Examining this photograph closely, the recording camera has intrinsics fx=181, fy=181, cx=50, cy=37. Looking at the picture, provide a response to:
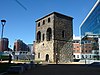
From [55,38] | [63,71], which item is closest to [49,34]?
[55,38]

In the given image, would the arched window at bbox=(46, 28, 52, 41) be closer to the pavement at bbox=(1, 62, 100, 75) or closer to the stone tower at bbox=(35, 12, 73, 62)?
the stone tower at bbox=(35, 12, 73, 62)

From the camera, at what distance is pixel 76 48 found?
102812mm

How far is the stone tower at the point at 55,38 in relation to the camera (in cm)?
5090

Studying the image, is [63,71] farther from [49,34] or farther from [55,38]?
[49,34]

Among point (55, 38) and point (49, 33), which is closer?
point (55, 38)

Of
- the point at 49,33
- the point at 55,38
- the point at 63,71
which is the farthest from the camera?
the point at 49,33

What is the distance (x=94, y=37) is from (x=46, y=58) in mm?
17524

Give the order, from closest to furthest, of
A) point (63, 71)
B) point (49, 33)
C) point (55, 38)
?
1. point (63, 71)
2. point (55, 38)
3. point (49, 33)

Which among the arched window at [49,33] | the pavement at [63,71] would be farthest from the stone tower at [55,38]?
the pavement at [63,71]

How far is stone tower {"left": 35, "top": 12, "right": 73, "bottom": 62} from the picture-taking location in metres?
50.9

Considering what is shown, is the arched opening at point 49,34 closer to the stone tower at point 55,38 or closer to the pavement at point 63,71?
the stone tower at point 55,38

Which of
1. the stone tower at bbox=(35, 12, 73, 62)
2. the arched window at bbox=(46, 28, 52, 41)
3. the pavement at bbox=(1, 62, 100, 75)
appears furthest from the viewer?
the arched window at bbox=(46, 28, 52, 41)

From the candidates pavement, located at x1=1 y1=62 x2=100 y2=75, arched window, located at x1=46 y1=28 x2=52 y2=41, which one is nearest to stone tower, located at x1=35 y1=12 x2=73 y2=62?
arched window, located at x1=46 y1=28 x2=52 y2=41

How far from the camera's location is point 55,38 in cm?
5088
